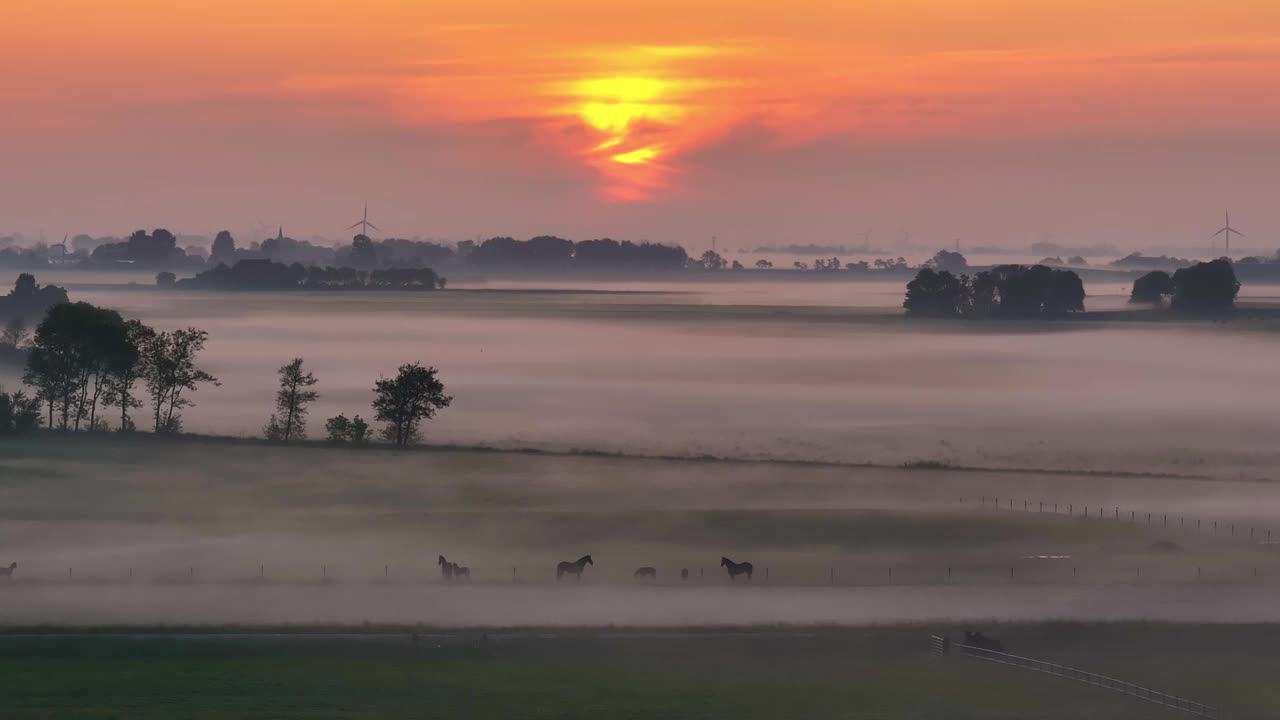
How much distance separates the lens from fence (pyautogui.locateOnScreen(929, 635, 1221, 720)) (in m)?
45.3

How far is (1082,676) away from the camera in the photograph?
1896 inches

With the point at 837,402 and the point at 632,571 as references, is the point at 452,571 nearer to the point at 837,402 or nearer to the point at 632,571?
the point at 632,571

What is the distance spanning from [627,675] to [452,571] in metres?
13.4

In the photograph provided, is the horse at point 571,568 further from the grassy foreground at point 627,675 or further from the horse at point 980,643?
the horse at point 980,643

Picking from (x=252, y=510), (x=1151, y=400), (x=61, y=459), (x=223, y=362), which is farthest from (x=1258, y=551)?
(x=223, y=362)

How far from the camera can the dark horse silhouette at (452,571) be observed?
2343 inches

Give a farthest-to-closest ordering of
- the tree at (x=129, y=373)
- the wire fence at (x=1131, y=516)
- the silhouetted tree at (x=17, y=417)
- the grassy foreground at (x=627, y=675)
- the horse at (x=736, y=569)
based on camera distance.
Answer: the tree at (x=129, y=373) < the silhouetted tree at (x=17, y=417) < the wire fence at (x=1131, y=516) < the horse at (x=736, y=569) < the grassy foreground at (x=627, y=675)

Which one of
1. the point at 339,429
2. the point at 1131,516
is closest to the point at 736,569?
the point at 1131,516

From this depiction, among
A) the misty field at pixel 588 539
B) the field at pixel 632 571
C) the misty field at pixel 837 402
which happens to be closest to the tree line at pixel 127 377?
the field at pixel 632 571

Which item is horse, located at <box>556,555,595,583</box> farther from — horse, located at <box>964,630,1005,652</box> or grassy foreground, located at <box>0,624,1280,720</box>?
horse, located at <box>964,630,1005,652</box>

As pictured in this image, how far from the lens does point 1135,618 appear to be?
54281mm

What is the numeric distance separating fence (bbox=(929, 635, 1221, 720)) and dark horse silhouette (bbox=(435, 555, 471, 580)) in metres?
16.7

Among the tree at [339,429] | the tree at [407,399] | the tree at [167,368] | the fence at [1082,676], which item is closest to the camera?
the fence at [1082,676]

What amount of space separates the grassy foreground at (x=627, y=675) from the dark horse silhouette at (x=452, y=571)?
8.00 m
